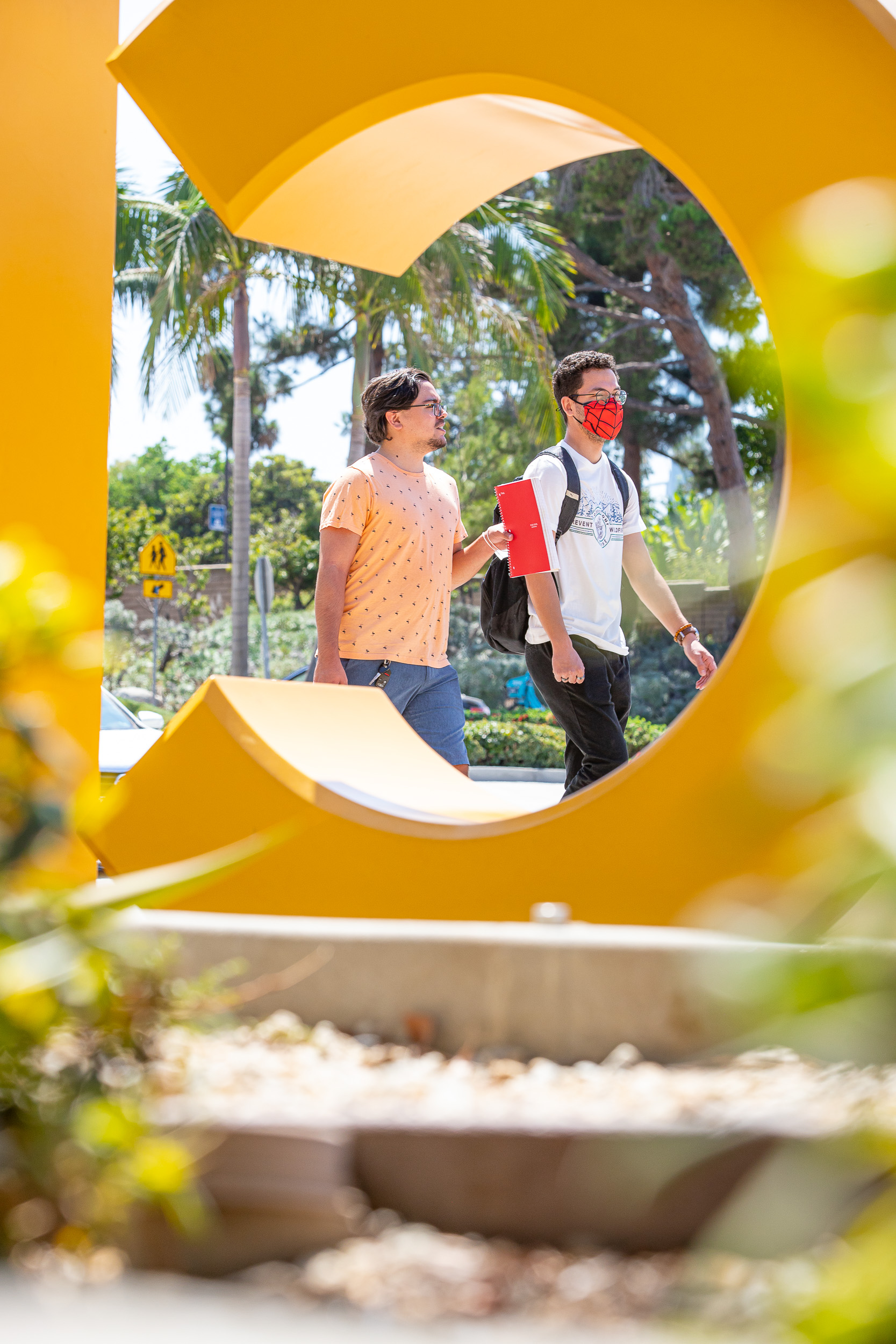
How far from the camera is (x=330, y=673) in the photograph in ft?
13.7

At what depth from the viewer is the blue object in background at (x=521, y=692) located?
22.0m

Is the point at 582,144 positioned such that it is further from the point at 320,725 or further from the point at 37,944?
the point at 37,944

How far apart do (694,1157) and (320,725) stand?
7.45 ft

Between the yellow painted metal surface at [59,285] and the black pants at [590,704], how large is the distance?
1.50 m

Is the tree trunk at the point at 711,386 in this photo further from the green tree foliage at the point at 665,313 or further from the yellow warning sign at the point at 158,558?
the yellow warning sign at the point at 158,558

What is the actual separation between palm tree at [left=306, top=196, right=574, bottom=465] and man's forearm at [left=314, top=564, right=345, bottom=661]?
1294 cm

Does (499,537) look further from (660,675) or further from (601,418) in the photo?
(660,675)

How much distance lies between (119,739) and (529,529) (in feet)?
11.9

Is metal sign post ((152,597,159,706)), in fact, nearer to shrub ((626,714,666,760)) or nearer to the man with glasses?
shrub ((626,714,666,760))

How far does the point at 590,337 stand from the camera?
24.6 meters

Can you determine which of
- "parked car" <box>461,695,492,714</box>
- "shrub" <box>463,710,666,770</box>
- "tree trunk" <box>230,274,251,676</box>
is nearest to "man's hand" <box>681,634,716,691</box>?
"shrub" <box>463,710,666,770</box>

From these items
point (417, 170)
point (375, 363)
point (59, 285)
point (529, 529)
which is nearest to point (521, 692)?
point (375, 363)

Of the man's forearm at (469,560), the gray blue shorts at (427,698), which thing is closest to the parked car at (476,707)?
the man's forearm at (469,560)

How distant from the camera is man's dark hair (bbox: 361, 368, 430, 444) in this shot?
4.46 meters
